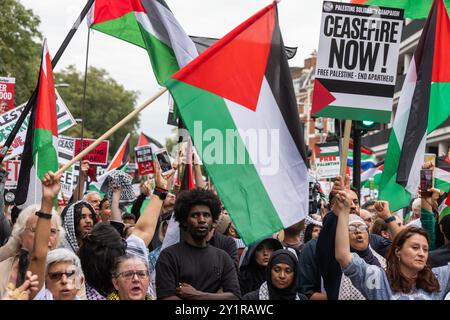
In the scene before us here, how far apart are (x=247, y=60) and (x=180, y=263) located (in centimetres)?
151

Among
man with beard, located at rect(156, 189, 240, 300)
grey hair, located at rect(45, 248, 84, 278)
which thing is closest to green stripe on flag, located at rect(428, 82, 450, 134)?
man with beard, located at rect(156, 189, 240, 300)

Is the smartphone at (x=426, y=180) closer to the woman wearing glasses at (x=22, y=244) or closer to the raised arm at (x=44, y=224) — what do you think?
the woman wearing glasses at (x=22, y=244)

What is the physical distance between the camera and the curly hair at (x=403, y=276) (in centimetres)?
586

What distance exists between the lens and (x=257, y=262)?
7543 mm

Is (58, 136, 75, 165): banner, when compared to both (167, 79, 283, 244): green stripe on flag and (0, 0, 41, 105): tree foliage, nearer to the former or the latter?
(167, 79, 283, 244): green stripe on flag

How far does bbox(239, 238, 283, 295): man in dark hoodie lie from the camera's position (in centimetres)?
752

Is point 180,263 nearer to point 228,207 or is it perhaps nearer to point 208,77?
point 228,207

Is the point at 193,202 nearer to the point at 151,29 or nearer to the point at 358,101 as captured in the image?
the point at 358,101

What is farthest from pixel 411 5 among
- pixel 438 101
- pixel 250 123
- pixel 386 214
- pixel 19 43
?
pixel 19 43

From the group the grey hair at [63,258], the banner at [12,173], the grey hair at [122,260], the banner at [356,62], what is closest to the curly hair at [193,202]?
the grey hair at [122,260]

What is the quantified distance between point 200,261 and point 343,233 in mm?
1037

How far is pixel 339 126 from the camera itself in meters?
10.1
